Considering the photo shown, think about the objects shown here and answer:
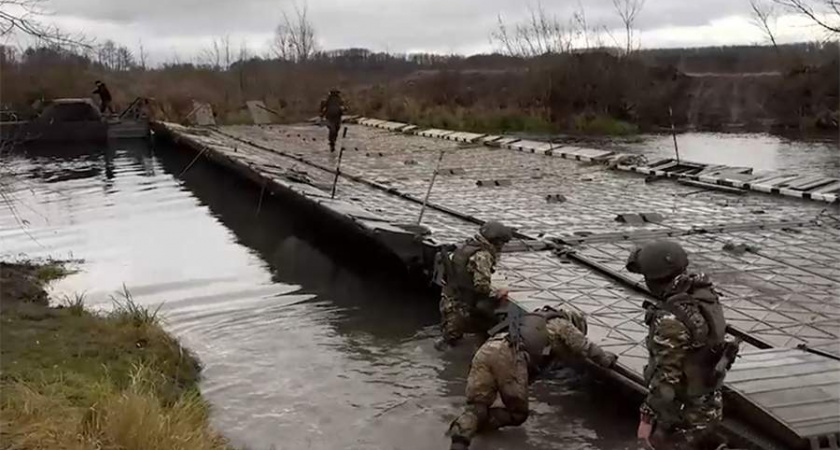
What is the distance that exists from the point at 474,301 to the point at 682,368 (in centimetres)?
348

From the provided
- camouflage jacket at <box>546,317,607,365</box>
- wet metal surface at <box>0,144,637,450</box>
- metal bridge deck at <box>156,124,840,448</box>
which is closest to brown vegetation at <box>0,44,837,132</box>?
metal bridge deck at <box>156,124,840,448</box>

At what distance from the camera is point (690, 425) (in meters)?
5.26

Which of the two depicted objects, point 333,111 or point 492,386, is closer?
point 492,386

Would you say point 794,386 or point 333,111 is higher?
point 333,111

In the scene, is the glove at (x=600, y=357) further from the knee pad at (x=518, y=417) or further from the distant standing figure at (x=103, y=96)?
the distant standing figure at (x=103, y=96)

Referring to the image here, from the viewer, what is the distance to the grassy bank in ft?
17.3

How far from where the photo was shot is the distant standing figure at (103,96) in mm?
34447

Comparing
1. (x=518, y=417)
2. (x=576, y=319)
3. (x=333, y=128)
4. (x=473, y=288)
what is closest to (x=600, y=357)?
(x=576, y=319)

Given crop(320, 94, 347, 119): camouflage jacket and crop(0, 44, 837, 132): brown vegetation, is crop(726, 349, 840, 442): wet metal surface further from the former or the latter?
Result: crop(0, 44, 837, 132): brown vegetation

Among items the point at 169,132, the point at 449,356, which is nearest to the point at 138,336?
the point at 449,356

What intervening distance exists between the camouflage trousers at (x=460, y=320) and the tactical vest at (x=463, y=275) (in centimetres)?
7

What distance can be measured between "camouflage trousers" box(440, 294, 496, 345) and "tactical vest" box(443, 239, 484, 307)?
7 centimetres

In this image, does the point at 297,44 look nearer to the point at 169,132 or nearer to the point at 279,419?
the point at 169,132

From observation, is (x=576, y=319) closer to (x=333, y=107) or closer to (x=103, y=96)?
(x=333, y=107)
